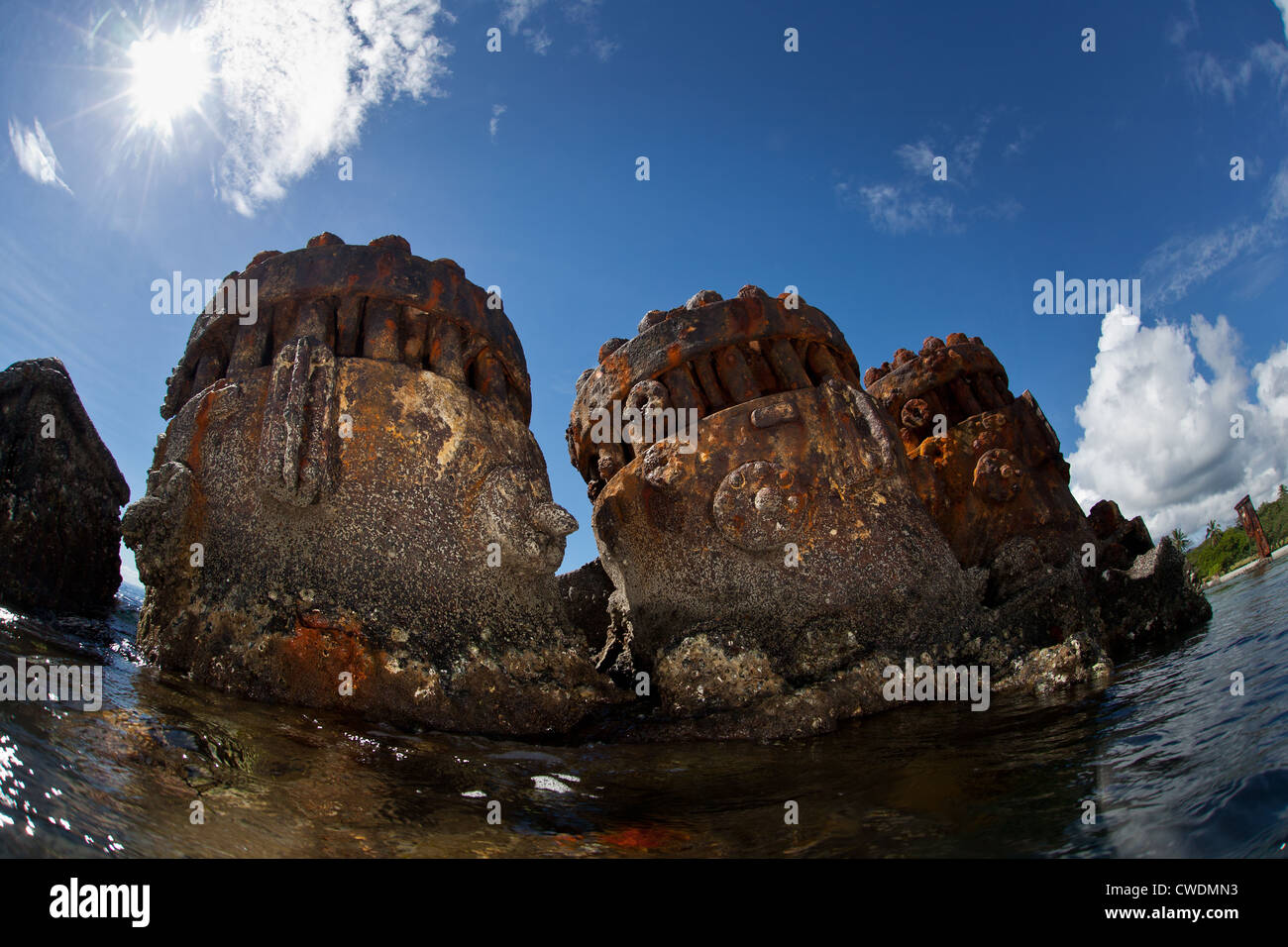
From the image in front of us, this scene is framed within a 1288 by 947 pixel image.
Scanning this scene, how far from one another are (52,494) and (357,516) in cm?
232

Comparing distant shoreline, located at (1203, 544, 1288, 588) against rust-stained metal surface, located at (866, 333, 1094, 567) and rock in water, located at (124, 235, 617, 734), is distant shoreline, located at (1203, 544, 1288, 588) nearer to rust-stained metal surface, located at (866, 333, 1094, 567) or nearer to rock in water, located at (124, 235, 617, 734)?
rust-stained metal surface, located at (866, 333, 1094, 567)

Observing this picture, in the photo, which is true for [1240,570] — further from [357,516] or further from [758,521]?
[357,516]

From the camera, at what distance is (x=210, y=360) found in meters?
3.75

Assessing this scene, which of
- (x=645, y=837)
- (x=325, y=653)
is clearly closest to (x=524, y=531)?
(x=325, y=653)

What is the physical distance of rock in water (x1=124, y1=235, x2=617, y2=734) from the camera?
2.81 meters

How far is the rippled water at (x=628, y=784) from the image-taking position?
Answer: 134 cm

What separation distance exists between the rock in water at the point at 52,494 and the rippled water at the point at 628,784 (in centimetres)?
128

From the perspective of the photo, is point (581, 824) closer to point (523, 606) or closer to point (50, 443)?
point (523, 606)

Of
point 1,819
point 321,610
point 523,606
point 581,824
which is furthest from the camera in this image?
point 523,606

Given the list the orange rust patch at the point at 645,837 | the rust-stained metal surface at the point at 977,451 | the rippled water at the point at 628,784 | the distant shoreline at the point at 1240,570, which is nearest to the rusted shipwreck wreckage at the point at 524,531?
the rippled water at the point at 628,784

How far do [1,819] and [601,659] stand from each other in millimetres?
3596

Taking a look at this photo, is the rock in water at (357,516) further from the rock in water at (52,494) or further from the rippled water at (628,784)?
the rock in water at (52,494)

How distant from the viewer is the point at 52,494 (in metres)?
4.06
